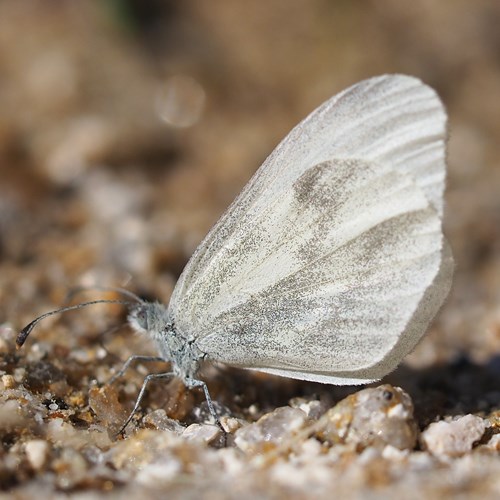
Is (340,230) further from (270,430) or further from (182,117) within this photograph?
(182,117)

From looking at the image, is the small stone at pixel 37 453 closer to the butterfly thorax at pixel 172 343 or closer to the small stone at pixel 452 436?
the butterfly thorax at pixel 172 343

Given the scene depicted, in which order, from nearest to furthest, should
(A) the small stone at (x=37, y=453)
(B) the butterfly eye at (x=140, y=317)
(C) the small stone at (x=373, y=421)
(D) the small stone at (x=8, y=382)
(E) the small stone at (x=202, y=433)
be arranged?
(A) the small stone at (x=37, y=453) < (C) the small stone at (x=373, y=421) < (E) the small stone at (x=202, y=433) < (D) the small stone at (x=8, y=382) < (B) the butterfly eye at (x=140, y=317)

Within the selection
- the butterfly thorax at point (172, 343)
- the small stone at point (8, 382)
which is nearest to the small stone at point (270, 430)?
the butterfly thorax at point (172, 343)

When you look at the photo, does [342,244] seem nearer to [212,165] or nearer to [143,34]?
[212,165]

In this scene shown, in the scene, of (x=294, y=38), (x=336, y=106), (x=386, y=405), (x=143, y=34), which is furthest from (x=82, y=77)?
(x=386, y=405)

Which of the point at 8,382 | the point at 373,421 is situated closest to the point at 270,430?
the point at 373,421

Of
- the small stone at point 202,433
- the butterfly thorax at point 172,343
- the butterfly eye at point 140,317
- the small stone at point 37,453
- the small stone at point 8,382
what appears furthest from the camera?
the butterfly eye at point 140,317

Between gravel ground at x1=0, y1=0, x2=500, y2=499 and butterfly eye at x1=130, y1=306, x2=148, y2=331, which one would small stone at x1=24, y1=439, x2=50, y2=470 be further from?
butterfly eye at x1=130, y1=306, x2=148, y2=331

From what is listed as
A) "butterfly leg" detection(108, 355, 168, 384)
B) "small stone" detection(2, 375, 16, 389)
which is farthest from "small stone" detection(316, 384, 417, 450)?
"small stone" detection(2, 375, 16, 389)
